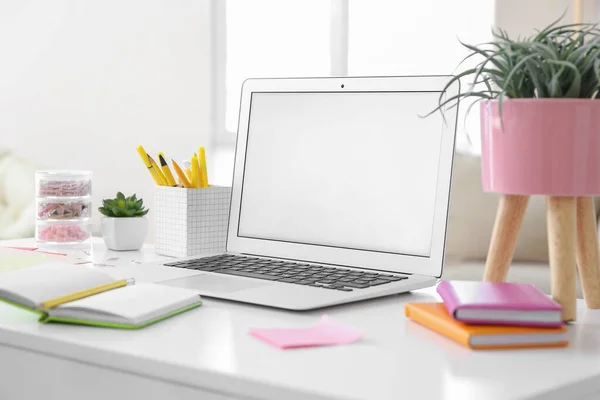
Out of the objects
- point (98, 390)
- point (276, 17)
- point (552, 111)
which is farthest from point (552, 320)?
point (276, 17)

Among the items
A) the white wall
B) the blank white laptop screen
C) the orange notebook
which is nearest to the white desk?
the orange notebook

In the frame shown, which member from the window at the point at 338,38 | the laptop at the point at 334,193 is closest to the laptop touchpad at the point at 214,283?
the laptop at the point at 334,193

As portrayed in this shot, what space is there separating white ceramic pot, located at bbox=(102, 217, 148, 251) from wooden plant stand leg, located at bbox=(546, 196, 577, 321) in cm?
84

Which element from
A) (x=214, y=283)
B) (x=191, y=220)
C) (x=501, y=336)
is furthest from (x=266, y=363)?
(x=191, y=220)

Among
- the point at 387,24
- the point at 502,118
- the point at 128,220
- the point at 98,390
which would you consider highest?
the point at 387,24

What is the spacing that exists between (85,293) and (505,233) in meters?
0.52

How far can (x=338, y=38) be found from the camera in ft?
11.1

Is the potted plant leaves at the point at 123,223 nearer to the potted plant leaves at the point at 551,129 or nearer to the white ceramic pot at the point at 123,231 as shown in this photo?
the white ceramic pot at the point at 123,231

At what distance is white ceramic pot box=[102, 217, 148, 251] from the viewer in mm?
1521

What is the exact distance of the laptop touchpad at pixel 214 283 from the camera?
3.51ft

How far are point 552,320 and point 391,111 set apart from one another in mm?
481

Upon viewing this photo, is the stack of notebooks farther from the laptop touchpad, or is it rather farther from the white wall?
the white wall

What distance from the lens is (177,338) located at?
2.73 feet

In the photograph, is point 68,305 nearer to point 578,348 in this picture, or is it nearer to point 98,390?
point 98,390
